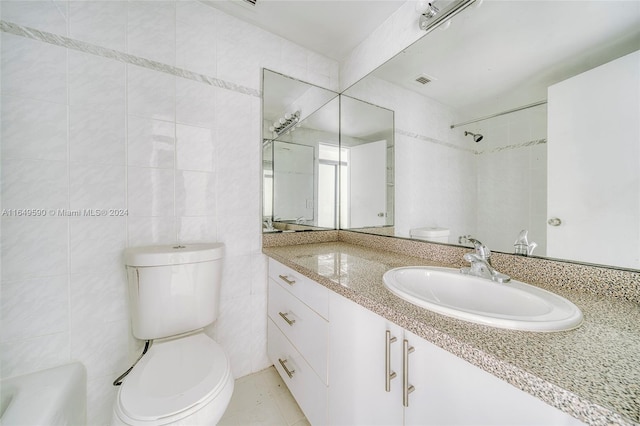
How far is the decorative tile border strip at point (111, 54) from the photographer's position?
0.96 m

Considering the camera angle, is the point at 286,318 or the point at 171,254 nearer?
the point at 171,254

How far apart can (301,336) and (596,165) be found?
4.12 ft

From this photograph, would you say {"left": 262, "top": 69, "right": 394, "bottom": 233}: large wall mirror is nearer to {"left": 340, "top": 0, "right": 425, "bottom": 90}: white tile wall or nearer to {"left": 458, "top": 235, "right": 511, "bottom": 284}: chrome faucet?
{"left": 340, "top": 0, "right": 425, "bottom": 90}: white tile wall

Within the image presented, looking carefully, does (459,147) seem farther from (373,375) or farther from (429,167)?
(373,375)

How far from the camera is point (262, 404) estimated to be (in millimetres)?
1283

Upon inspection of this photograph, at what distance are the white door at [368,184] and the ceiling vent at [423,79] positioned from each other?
1.28 ft

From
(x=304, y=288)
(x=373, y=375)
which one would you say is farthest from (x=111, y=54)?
(x=373, y=375)

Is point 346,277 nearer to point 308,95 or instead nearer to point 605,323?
point 605,323

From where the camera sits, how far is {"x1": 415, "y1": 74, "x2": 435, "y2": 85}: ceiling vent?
1240 mm

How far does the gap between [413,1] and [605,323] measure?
1.61 metres

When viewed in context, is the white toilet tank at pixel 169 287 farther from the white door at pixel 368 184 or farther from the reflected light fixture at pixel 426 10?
the reflected light fixture at pixel 426 10

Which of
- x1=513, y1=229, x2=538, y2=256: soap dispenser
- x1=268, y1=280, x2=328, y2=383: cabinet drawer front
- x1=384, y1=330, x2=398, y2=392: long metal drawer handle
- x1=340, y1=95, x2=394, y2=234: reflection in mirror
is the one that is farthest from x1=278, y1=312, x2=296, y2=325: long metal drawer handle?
x1=513, y1=229, x2=538, y2=256: soap dispenser

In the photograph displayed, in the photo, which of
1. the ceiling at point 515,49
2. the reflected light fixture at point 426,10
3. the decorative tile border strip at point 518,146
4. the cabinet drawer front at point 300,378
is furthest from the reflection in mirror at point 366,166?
the cabinet drawer front at point 300,378

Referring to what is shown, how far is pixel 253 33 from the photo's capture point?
1.48 m
